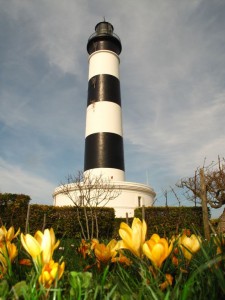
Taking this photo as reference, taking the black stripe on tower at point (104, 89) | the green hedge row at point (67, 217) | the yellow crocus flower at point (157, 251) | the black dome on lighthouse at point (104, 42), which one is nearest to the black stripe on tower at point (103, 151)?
the black stripe on tower at point (104, 89)

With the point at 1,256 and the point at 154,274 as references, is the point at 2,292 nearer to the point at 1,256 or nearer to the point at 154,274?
the point at 1,256

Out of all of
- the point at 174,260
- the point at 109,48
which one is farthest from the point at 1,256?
the point at 109,48

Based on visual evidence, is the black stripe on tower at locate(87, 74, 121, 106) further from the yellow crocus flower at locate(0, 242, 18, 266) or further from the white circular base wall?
the yellow crocus flower at locate(0, 242, 18, 266)

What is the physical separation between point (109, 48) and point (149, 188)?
14.6m

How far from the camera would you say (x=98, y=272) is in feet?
4.86

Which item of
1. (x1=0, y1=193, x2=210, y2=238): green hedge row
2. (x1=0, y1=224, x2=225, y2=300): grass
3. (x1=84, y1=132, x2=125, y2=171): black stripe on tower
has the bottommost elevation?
(x1=0, y1=224, x2=225, y2=300): grass

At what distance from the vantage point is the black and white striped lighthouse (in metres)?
22.0

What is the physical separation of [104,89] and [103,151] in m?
6.09

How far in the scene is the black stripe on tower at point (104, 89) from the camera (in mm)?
24062

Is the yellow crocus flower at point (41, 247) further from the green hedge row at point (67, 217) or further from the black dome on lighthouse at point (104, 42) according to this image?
the black dome on lighthouse at point (104, 42)

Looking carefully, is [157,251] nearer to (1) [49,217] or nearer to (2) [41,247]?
(2) [41,247]

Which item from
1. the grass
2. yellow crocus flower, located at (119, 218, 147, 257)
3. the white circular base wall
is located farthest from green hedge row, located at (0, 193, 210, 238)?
yellow crocus flower, located at (119, 218, 147, 257)

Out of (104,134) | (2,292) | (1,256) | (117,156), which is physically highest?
(104,134)

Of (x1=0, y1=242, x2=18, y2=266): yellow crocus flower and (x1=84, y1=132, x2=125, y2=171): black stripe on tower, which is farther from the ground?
(x1=84, y1=132, x2=125, y2=171): black stripe on tower
